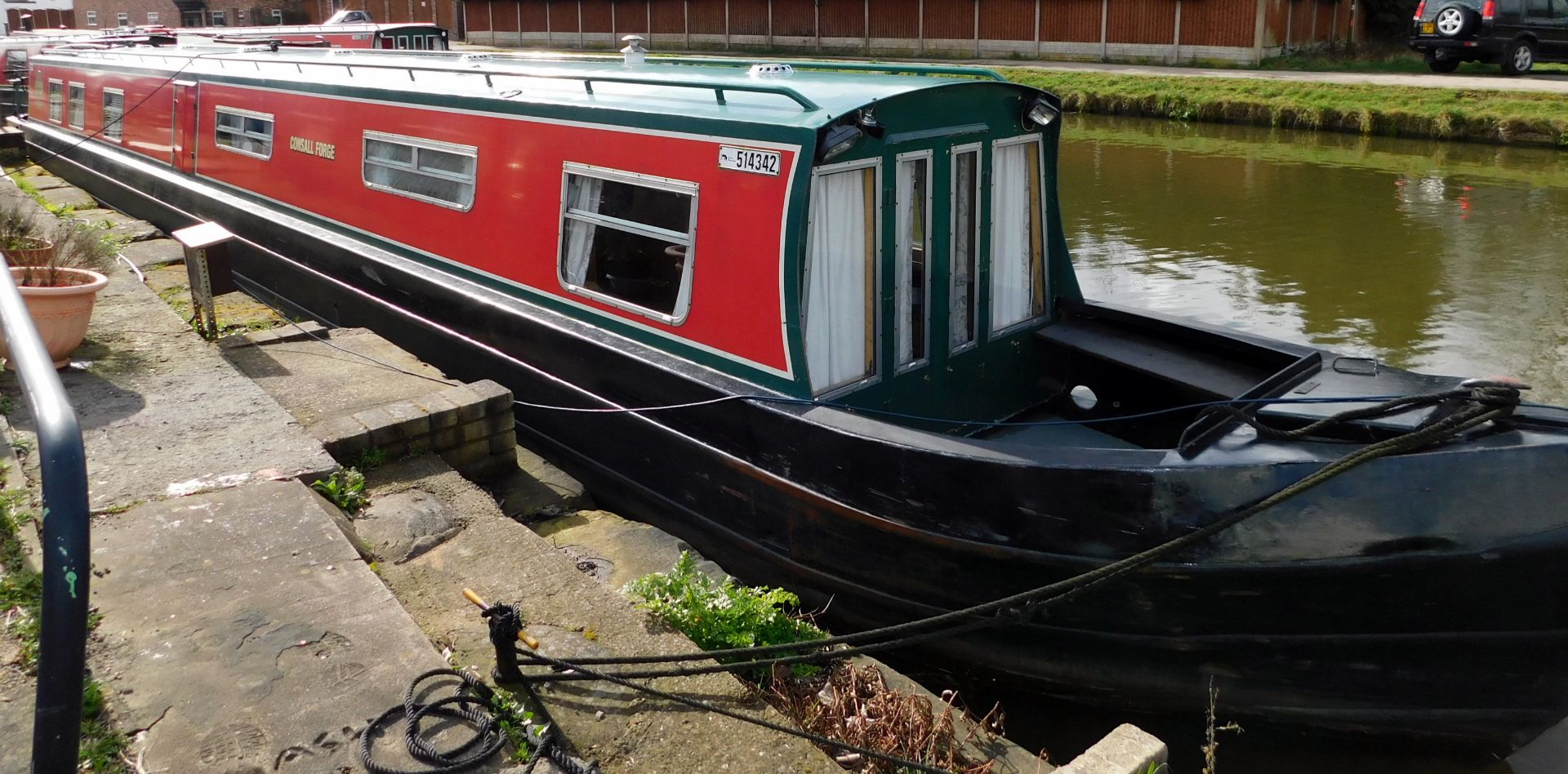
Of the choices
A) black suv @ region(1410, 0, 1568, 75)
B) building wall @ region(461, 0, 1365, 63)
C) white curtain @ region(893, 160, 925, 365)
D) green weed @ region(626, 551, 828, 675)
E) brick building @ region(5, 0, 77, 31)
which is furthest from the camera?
brick building @ region(5, 0, 77, 31)

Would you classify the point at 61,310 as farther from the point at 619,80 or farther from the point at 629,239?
the point at 619,80

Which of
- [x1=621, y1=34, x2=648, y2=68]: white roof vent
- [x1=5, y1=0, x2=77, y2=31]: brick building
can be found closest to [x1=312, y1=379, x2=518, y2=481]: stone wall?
[x1=621, y1=34, x2=648, y2=68]: white roof vent

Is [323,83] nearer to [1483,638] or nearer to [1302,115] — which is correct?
[1483,638]

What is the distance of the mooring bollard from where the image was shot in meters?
3.58

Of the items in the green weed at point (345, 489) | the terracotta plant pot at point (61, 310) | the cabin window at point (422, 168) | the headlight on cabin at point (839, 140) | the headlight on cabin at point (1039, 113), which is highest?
the headlight on cabin at point (1039, 113)

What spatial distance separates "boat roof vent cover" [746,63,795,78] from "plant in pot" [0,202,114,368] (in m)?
3.66

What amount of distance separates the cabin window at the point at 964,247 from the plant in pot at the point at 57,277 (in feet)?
14.2

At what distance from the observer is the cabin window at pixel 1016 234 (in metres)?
5.65

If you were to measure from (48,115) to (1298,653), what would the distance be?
1683 cm

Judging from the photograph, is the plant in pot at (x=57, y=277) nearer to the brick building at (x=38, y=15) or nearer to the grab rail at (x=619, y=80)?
the grab rail at (x=619, y=80)

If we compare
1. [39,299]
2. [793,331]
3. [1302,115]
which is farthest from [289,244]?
[1302,115]

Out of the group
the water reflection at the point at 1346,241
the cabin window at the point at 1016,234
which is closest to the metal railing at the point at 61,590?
the cabin window at the point at 1016,234

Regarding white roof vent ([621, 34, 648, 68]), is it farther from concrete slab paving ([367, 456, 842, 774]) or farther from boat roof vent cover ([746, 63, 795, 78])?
concrete slab paving ([367, 456, 842, 774])

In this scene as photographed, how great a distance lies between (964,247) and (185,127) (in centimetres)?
837
